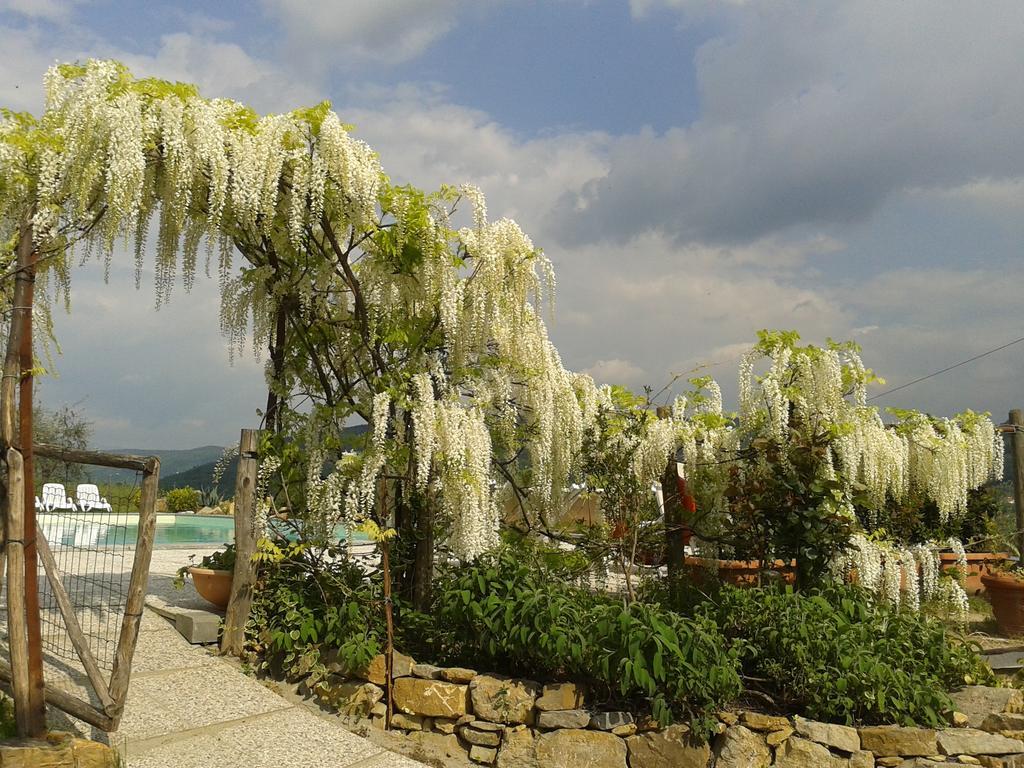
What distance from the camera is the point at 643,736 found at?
4070 mm

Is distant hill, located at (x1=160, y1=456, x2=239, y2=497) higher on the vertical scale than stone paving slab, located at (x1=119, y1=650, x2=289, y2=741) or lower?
higher

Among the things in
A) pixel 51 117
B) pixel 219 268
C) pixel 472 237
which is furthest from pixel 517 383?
pixel 51 117

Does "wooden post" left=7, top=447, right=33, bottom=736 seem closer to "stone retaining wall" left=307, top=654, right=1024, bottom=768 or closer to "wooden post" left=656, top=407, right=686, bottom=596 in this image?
"stone retaining wall" left=307, top=654, right=1024, bottom=768

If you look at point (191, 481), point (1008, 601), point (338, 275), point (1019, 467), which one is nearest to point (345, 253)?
point (338, 275)

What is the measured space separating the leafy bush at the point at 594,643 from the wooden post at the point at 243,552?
137 cm

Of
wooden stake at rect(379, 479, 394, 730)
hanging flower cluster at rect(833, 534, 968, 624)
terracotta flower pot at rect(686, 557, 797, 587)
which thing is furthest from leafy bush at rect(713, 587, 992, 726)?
wooden stake at rect(379, 479, 394, 730)

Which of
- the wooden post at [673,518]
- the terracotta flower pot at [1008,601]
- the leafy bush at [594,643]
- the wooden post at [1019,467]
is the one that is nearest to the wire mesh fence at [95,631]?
the leafy bush at [594,643]

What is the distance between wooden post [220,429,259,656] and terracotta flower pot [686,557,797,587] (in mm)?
3148

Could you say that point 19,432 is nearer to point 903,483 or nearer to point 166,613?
point 166,613

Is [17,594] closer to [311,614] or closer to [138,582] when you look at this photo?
[138,582]

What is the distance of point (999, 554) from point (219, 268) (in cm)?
806

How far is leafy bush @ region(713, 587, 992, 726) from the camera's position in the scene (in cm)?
419

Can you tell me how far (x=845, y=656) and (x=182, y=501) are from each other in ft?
56.6

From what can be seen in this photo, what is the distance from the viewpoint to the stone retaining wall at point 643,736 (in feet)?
13.2
